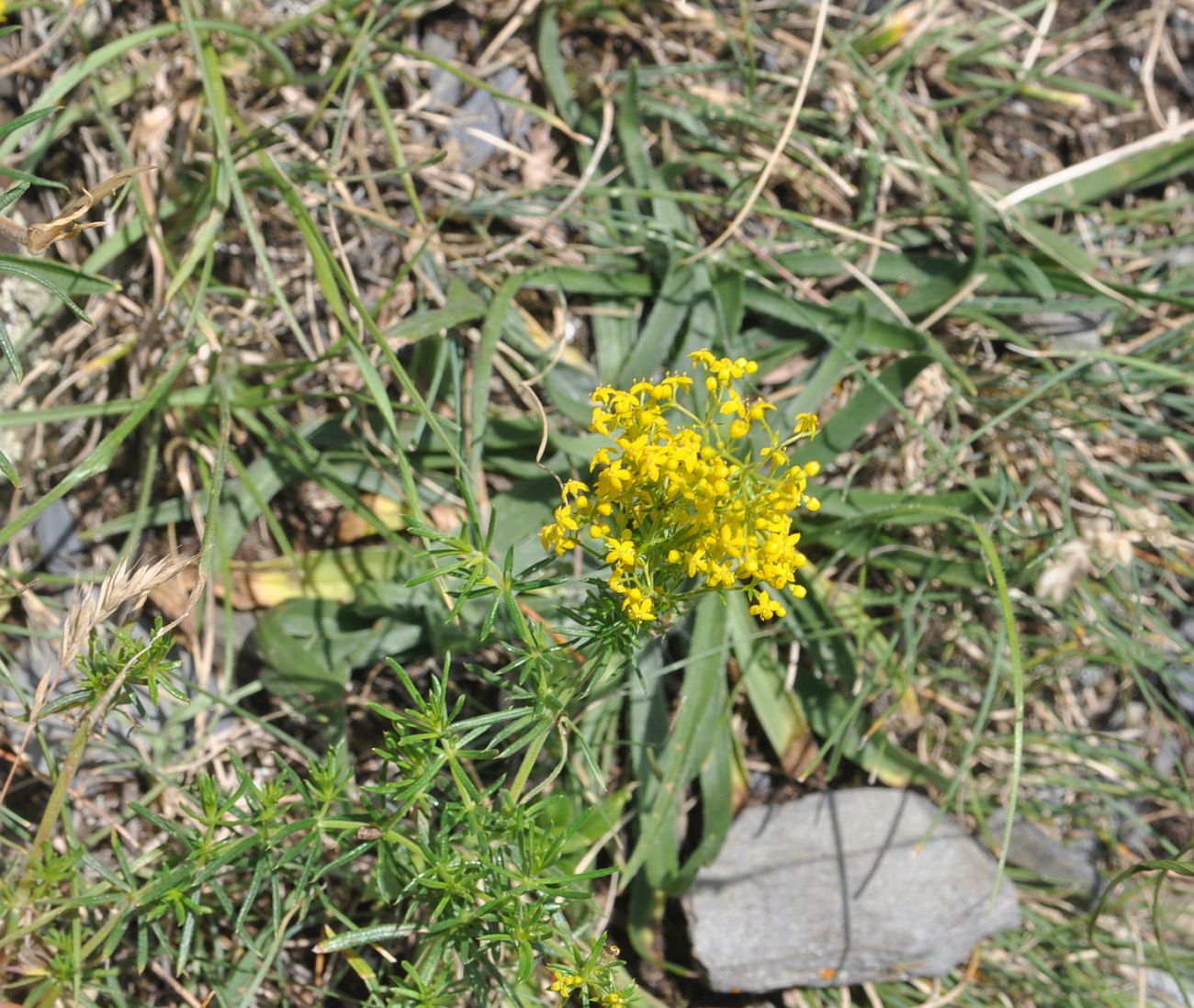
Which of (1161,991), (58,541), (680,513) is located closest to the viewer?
(680,513)

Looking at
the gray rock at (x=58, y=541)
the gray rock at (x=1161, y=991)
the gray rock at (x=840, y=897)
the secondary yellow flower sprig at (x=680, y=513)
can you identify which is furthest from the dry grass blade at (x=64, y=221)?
the gray rock at (x=1161, y=991)

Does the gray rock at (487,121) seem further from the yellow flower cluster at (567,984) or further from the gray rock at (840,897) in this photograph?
the yellow flower cluster at (567,984)

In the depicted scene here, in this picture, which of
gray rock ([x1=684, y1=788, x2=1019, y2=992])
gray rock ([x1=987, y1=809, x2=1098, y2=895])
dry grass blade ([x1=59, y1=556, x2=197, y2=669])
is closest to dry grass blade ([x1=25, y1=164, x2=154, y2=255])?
dry grass blade ([x1=59, y1=556, x2=197, y2=669])

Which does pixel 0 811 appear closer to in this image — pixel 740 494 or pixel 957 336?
pixel 740 494

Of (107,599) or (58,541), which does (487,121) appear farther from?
(107,599)

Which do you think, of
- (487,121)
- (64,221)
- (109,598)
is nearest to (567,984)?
(109,598)

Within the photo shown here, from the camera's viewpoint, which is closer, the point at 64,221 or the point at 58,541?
the point at 64,221
